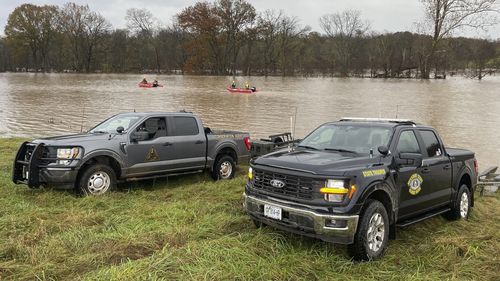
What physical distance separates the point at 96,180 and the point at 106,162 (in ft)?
1.42

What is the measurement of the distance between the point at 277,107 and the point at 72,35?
311ft

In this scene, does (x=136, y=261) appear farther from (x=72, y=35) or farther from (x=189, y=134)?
(x=72, y=35)

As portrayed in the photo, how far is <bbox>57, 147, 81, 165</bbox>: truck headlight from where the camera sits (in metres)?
8.10

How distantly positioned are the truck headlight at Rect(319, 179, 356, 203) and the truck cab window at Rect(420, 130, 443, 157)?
243cm

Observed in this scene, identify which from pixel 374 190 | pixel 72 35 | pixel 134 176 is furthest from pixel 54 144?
pixel 72 35

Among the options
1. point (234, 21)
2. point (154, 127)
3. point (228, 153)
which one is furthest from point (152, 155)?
point (234, 21)

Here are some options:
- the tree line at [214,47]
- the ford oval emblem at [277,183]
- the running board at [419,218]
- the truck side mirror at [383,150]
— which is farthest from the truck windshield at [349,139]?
the tree line at [214,47]

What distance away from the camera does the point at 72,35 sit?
4473 inches

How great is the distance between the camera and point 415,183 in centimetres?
653

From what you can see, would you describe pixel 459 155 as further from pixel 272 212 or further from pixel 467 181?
pixel 272 212

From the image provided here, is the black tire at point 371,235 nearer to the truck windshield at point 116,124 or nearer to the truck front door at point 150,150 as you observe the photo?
the truck front door at point 150,150

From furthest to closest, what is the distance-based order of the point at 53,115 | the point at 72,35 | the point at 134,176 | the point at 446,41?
1. the point at 72,35
2. the point at 446,41
3. the point at 53,115
4. the point at 134,176

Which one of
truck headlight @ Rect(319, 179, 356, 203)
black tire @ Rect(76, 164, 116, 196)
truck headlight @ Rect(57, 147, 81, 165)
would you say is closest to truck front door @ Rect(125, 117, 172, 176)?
black tire @ Rect(76, 164, 116, 196)

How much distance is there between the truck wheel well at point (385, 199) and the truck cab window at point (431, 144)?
1.63 m
